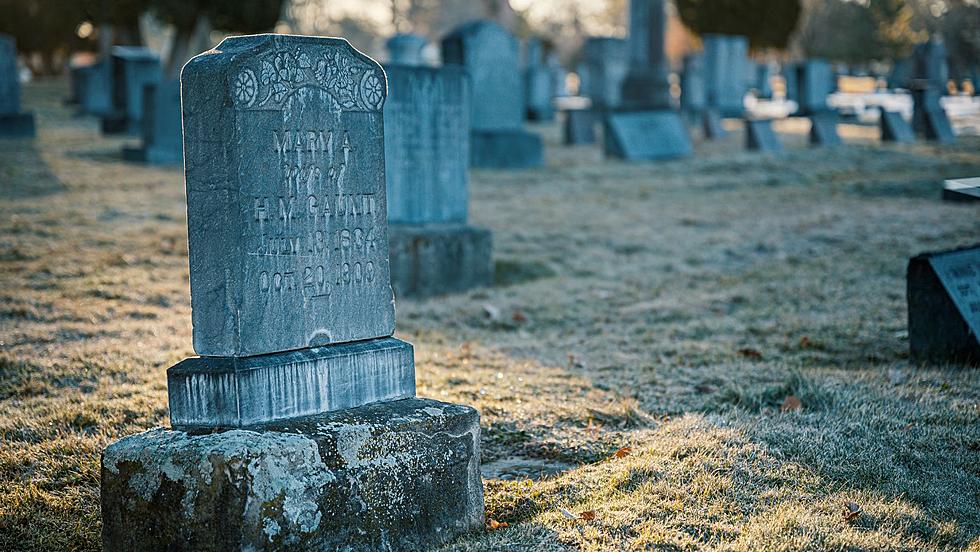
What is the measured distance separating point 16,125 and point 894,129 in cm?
1649

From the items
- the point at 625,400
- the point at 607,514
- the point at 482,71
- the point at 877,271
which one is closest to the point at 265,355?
the point at 607,514

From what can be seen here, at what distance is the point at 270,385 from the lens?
3.39 meters

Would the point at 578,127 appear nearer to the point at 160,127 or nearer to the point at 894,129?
the point at 894,129

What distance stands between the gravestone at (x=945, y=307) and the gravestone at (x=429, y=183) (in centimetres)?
378

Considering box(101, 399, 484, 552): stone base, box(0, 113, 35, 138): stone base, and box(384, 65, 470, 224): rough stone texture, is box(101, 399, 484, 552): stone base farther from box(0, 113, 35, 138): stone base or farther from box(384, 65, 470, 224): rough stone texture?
box(0, 113, 35, 138): stone base

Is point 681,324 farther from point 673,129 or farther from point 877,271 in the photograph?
point 673,129

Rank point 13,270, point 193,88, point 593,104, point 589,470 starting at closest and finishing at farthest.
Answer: point 193,88, point 589,470, point 13,270, point 593,104

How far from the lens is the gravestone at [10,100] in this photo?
1803 cm

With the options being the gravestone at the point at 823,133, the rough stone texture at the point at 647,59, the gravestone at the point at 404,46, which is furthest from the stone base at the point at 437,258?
the rough stone texture at the point at 647,59

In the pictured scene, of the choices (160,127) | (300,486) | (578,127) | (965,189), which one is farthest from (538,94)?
(300,486)

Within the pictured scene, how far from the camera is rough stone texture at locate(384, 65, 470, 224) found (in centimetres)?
812

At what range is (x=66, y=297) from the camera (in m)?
7.25

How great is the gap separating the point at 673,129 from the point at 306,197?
50.3 ft

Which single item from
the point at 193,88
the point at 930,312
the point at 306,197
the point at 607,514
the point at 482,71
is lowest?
the point at 607,514
